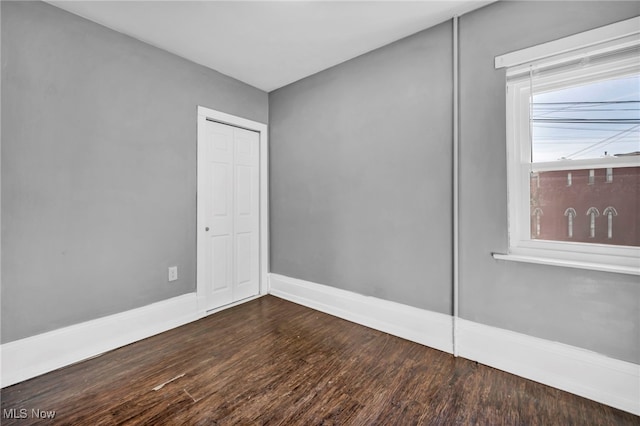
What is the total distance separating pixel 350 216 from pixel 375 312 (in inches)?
38.0

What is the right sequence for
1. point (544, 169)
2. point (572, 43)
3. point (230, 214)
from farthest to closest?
point (230, 214) → point (544, 169) → point (572, 43)

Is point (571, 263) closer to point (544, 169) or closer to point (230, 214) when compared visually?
point (544, 169)

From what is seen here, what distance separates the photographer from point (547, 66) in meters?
1.85

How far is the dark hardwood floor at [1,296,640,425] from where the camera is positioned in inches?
61.1

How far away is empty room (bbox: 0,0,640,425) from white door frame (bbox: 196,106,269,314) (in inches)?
1.4

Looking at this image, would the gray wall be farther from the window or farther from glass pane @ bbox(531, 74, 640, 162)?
glass pane @ bbox(531, 74, 640, 162)

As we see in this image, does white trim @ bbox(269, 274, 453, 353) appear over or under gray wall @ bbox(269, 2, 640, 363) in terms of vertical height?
under

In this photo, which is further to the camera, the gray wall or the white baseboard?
the gray wall

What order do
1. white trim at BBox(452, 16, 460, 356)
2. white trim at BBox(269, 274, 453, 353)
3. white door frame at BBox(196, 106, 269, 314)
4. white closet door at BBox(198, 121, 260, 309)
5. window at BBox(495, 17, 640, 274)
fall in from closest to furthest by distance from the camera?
window at BBox(495, 17, 640, 274), white trim at BBox(452, 16, 460, 356), white trim at BBox(269, 274, 453, 353), white door frame at BBox(196, 106, 269, 314), white closet door at BBox(198, 121, 260, 309)

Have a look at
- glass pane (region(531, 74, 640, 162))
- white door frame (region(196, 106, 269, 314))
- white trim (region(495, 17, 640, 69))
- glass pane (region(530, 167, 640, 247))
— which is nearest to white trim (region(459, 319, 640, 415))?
glass pane (region(530, 167, 640, 247))

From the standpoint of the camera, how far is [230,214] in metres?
3.23

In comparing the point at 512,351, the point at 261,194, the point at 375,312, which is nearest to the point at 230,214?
the point at 261,194

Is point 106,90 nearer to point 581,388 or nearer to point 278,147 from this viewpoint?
point 278,147

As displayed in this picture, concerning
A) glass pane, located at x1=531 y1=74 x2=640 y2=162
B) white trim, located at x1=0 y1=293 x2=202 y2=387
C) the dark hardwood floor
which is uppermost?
glass pane, located at x1=531 y1=74 x2=640 y2=162
